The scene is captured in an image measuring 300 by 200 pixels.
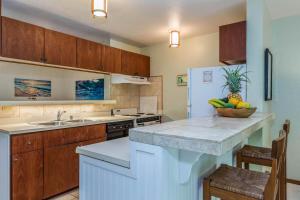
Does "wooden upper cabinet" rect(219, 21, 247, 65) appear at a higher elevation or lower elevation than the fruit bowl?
higher

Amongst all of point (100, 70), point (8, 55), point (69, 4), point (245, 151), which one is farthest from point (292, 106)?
point (8, 55)

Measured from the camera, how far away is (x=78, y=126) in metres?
2.82

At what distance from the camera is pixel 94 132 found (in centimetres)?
303

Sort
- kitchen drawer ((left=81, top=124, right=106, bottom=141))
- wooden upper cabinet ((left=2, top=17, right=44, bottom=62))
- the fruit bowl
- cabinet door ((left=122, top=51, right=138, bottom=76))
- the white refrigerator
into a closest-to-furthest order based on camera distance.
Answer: the fruit bowl
wooden upper cabinet ((left=2, top=17, right=44, bottom=62))
the white refrigerator
kitchen drawer ((left=81, top=124, right=106, bottom=141))
cabinet door ((left=122, top=51, right=138, bottom=76))

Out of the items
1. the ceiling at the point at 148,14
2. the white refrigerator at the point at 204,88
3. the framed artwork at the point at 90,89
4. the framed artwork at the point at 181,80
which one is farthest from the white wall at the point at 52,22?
the white refrigerator at the point at 204,88

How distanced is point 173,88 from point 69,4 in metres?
2.48

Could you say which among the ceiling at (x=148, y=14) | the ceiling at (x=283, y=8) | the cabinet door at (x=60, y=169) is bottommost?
the cabinet door at (x=60, y=169)

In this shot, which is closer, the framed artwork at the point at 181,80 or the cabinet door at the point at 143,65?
the framed artwork at the point at 181,80

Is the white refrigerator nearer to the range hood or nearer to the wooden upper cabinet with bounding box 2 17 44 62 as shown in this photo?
the range hood

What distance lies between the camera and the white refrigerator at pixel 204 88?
104 inches

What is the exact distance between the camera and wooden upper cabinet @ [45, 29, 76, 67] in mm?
2791

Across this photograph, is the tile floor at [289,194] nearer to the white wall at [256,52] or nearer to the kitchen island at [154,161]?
the white wall at [256,52]

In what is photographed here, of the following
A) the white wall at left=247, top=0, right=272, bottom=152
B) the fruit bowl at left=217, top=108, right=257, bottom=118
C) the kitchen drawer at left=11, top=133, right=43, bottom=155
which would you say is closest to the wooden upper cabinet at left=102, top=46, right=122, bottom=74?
the kitchen drawer at left=11, top=133, right=43, bottom=155

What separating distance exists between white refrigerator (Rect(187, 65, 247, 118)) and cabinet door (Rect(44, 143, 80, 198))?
1.75 meters
